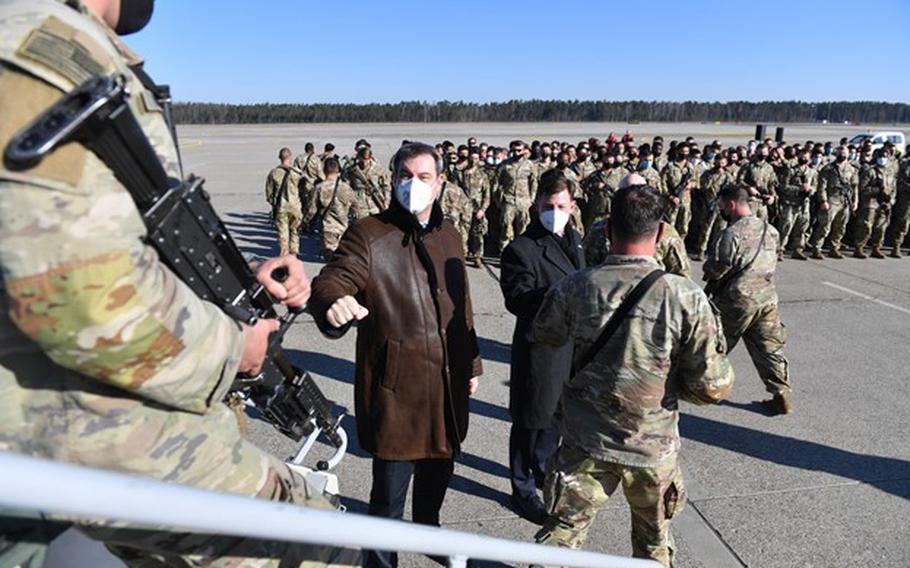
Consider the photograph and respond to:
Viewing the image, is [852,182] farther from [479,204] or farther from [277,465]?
[277,465]

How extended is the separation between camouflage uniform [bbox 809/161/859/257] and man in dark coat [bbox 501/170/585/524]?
9.14 meters

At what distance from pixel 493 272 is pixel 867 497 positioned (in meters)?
6.52

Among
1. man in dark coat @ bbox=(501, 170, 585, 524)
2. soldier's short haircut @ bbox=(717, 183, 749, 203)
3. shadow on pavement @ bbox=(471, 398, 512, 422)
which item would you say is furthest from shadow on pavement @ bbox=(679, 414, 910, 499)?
soldier's short haircut @ bbox=(717, 183, 749, 203)

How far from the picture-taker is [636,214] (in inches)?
92.0

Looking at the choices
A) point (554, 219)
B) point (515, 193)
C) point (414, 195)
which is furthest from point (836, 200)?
point (414, 195)

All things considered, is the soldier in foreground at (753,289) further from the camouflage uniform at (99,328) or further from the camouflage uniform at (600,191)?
the camouflage uniform at (600,191)

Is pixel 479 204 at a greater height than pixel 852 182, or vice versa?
pixel 852 182

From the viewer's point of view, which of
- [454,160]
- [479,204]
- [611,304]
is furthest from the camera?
[454,160]

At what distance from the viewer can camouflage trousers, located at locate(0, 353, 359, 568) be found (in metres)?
1.09

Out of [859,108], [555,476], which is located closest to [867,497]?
[555,476]

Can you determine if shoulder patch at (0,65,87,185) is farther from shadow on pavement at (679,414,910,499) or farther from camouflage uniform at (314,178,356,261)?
camouflage uniform at (314,178,356,261)

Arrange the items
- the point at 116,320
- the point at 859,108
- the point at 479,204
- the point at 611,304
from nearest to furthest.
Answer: the point at 116,320 → the point at 611,304 → the point at 479,204 → the point at 859,108

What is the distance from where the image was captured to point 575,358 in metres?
2.48

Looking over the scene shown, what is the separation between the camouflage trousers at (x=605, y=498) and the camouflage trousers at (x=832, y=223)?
9966mm
